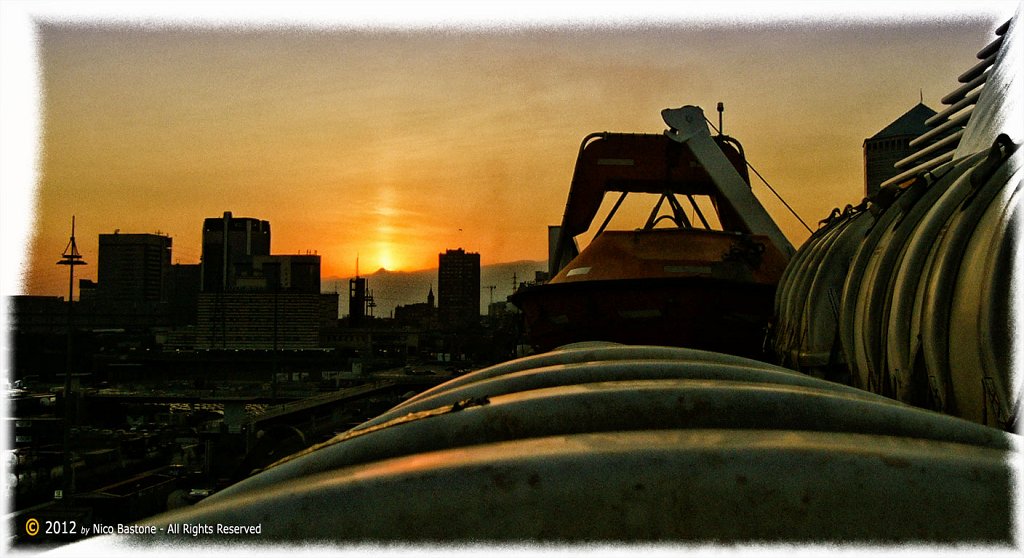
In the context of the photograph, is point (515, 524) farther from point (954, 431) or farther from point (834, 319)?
point (834, 319)

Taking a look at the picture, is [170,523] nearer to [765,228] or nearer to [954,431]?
[954,431]

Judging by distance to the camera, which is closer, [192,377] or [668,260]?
[668,260]

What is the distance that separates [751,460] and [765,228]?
12417mm

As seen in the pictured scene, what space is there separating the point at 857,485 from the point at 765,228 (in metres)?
12.4

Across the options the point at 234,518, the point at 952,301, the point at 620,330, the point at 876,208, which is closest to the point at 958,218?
the point at 952,301

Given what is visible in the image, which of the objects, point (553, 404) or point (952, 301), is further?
point (952, 301)

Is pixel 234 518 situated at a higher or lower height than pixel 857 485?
lower

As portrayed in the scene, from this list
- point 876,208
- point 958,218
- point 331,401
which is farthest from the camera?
point 331,401

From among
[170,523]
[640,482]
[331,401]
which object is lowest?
[331,401]

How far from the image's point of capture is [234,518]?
6.51 ft

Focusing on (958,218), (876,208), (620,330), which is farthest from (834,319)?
(620,330)

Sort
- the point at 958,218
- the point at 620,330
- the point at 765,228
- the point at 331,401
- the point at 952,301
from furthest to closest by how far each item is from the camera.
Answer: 1. the point at 331,401
2. the point at 765,228
3. the point at 620,330
4. the point at 958,218
5. the point at 952,301

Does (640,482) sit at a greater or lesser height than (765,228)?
lesser

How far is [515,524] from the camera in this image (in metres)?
1.82
